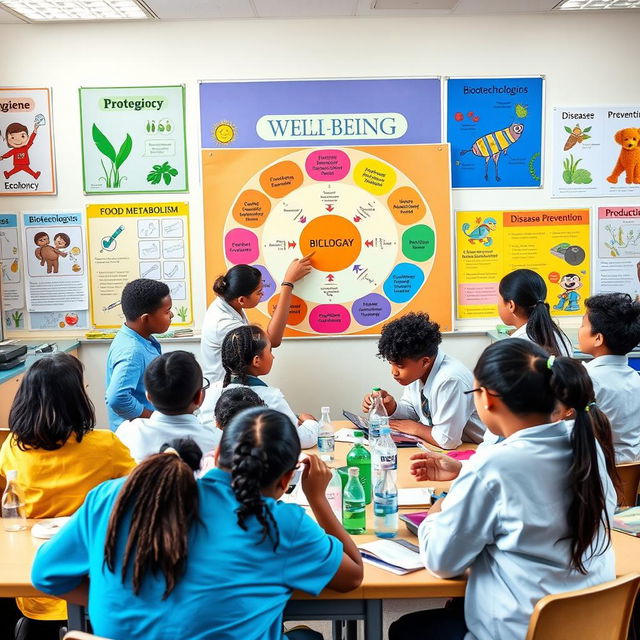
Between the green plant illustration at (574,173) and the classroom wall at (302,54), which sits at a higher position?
the classroom wall at (302,54)

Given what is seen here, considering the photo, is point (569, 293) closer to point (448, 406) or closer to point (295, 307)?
point (295, 307)

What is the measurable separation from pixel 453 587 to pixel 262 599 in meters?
0.58

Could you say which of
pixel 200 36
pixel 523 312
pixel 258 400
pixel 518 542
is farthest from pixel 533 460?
pixel 200 36

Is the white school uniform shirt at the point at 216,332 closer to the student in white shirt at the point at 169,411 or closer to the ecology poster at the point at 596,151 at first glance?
the student in white shirt at the point at 169,411

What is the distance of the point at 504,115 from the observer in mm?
4438

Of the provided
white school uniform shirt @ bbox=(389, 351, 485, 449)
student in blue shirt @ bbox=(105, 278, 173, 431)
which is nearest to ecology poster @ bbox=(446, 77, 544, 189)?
white school uniform shirt @ bbox=(389, 351, 485, 449)

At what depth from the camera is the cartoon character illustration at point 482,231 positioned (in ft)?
14.8

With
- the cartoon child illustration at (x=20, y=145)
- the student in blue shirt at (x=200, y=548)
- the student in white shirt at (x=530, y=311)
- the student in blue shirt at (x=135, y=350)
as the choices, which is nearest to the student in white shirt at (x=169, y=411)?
the student in blue shirt at (x=200, y=548)

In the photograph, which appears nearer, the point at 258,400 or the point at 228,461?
the point at 228,461

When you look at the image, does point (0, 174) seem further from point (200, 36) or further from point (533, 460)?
point (533, 460)

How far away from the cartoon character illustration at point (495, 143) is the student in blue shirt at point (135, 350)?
218 centimetres

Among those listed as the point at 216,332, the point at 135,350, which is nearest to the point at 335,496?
the point at 135,350

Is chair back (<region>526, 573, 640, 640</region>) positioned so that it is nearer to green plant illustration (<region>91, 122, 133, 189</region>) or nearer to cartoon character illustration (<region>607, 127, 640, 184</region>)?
cartoon character illustration (<region>607, 127, 640, 184</region>)

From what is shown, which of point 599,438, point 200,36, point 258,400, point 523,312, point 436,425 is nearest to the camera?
point 599,438
